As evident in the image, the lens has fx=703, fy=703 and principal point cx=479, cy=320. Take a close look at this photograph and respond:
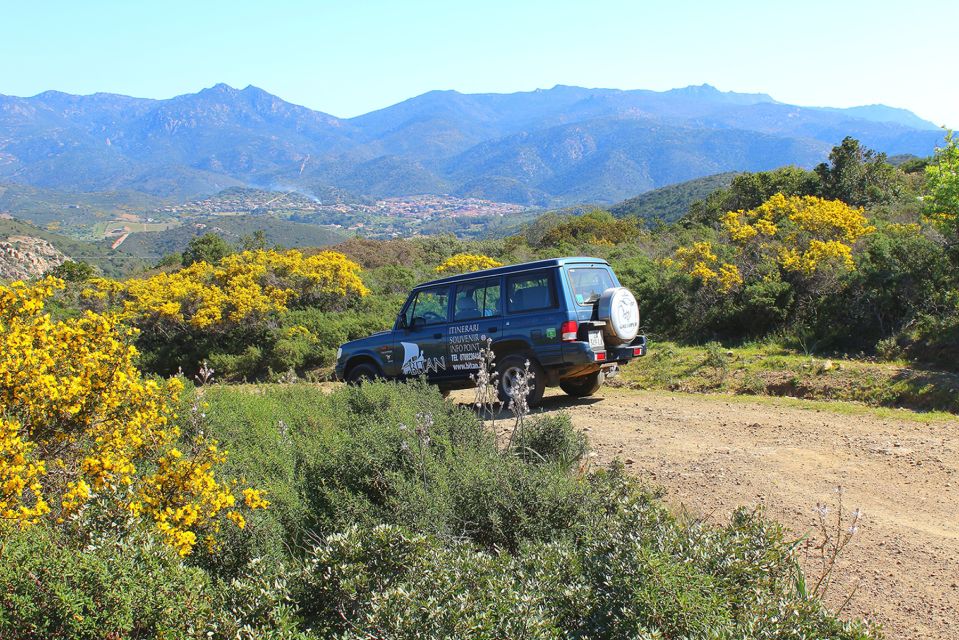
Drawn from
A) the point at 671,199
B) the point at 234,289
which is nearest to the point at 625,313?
the point at 234,289

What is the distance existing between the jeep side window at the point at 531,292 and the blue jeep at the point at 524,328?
0.05 feet

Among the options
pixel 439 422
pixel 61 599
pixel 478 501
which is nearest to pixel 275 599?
pixel 61 599

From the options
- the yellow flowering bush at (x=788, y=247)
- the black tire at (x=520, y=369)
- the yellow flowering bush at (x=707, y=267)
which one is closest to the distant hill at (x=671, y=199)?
the yellow flowering bush at (x=788, y=247)

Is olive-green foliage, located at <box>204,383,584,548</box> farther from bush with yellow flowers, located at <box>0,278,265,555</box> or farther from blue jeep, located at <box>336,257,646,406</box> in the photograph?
blue jeep, located at <box>336,257,646,406</box>

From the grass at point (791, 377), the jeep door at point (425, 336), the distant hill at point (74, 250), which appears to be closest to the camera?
the grass at point (791, 377)

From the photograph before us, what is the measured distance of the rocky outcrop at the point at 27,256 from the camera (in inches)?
2168

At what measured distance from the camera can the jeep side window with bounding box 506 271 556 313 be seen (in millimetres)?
9578

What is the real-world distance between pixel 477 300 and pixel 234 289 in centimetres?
993

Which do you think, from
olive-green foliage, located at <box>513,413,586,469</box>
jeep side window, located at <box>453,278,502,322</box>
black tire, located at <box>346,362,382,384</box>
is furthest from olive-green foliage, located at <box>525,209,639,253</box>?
olive-green foliage, located at <box>513,413,586,469</box>

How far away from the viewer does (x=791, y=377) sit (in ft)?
33.6

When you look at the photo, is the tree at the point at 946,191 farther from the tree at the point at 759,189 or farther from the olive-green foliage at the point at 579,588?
the tree at the point at 759,189

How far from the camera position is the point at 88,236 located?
145 m

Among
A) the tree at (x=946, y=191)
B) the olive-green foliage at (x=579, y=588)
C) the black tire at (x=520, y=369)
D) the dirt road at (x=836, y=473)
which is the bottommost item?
the dirt road at (x=836, y=473)

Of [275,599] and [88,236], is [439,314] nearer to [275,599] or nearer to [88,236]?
[275,599]
